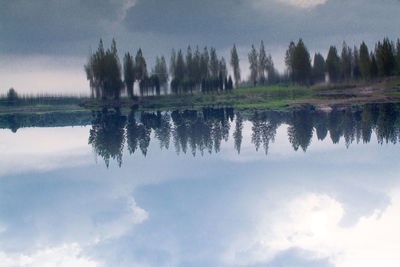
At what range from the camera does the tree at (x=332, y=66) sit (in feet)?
141

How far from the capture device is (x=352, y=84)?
128 feet

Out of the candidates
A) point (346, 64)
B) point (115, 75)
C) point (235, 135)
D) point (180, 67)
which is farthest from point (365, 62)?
point (115, 75)

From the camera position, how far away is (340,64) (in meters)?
43.7

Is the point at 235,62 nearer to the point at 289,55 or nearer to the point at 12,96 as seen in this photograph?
the point at 289,55

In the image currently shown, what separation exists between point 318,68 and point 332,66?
447 cm

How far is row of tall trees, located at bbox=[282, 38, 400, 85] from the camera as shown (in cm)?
3700

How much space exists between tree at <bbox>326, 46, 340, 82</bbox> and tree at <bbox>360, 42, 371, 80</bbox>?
498 centimetres

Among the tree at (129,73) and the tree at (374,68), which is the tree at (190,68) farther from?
the tree at (374,68)

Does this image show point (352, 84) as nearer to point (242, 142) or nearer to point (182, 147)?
point (242, 142)

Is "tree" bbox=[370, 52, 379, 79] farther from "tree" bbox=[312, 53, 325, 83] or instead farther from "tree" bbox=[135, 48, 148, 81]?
"tree" bbox=[135, 48, 148, 81]

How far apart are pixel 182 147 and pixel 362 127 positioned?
10.7 m

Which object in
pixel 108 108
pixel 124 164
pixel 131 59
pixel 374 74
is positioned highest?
pixel 131 59

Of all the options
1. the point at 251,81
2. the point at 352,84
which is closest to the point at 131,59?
the point at 251,81

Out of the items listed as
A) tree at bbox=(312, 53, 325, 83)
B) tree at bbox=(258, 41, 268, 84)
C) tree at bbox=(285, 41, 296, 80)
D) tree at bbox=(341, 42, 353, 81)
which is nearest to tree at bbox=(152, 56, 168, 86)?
tree at bbox=(258, 41, 268, 84)
